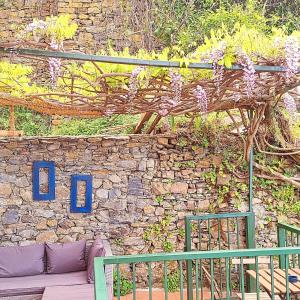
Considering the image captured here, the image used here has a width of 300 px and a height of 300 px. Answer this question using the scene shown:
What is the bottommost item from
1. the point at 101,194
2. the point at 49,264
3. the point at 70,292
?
the point at 70,292

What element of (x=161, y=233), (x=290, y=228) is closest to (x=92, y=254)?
(x=161, y=233)

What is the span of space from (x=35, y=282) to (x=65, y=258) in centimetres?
50

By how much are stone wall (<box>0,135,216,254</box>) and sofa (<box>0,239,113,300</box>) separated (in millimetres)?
330

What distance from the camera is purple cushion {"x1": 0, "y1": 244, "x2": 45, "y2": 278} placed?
5.24 m

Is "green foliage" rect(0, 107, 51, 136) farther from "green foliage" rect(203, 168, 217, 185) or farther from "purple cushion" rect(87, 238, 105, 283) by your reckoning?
"green foliage" rect(203, 168, 217, 185)

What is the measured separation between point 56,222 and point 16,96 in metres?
2.18

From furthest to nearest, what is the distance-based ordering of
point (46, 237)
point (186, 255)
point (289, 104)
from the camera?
point (46, 237)
point (289, 104)
point (186, 255)

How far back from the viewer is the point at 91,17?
824 centimetres

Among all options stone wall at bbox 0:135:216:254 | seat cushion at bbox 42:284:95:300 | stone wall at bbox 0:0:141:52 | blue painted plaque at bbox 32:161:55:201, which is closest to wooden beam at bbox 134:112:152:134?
stone wall at bbox 0:135:216:254

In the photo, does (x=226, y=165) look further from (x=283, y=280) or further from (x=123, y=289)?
(x=283, y=280)

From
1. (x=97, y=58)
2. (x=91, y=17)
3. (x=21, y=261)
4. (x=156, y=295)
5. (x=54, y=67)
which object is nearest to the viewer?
(x=97, y=58)

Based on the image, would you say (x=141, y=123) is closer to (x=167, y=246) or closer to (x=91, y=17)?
(x=167, y=246)

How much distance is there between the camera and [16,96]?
4.18 m

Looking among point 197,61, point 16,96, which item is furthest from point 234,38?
point 16,96
